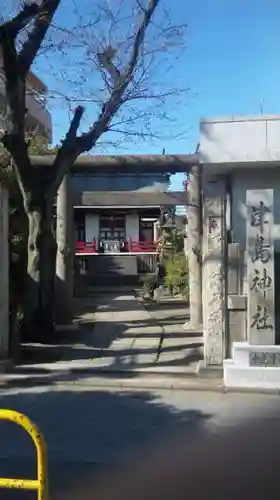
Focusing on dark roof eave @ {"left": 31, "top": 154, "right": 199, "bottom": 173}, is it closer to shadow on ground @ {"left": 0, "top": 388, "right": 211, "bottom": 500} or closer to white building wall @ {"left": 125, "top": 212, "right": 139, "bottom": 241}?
shadow on ground @ {"left": 0, "top": 388, "right": 211, "bottom": 500}

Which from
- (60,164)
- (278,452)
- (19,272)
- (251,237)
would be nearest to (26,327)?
(19,272)

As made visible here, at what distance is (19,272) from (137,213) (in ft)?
78.0

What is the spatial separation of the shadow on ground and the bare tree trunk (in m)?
3.07

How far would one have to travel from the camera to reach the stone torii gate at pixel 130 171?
13.3 m

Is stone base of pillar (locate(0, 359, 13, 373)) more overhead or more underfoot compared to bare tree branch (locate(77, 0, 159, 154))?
more underfoot

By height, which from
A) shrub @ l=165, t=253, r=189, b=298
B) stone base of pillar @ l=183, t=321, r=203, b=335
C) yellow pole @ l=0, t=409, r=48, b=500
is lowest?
stone base of pillar @ l=183, t=321, r=203, b=335

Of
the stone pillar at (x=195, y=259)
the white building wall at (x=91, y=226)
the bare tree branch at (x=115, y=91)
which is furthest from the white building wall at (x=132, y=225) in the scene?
the bare tree branch at (x=115, y=91)

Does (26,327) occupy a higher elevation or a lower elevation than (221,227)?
lower

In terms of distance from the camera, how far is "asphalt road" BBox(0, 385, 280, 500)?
552cm

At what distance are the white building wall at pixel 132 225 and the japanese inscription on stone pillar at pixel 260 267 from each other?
2797 centimetres

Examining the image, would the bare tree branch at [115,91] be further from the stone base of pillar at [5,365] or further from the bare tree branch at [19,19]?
the stone base of pillar at [5,365]

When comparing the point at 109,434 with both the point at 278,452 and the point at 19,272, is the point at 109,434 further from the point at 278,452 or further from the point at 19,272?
the point at 19,272

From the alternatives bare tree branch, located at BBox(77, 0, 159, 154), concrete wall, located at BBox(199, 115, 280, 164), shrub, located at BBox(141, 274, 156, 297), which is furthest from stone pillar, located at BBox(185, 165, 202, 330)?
shrub, located at BBox(141, 274, 156, 297)

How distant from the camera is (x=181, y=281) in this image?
19.1m
